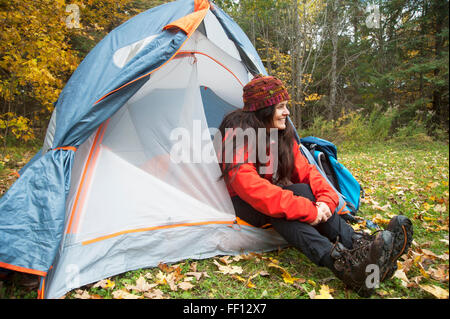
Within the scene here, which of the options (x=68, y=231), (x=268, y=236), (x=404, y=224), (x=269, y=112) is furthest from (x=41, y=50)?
(x=404, y=224)

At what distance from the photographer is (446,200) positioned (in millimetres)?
1340

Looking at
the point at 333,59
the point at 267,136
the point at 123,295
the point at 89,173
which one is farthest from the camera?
the point at 333,59

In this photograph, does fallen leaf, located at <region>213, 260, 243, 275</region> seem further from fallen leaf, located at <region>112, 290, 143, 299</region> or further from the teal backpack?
the teal backpack

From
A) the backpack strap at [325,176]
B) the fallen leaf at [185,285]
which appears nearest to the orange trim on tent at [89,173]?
the fallen leaf at [185,285]

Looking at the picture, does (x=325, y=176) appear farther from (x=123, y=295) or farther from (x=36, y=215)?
(x=36, y=215)

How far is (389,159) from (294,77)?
6.02 metres

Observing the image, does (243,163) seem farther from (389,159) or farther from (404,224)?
(389,159)

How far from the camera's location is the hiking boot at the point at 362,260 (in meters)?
1.42

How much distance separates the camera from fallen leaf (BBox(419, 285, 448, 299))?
4.59 ft

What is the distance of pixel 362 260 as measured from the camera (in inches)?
57.4

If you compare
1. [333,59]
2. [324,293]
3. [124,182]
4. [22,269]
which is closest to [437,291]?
[324,293]

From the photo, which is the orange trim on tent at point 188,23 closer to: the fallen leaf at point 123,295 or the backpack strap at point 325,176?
the backpack strap at point 325,176

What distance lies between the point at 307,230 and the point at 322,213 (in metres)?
0.16

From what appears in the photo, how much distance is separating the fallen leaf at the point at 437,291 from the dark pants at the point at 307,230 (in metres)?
0.41
